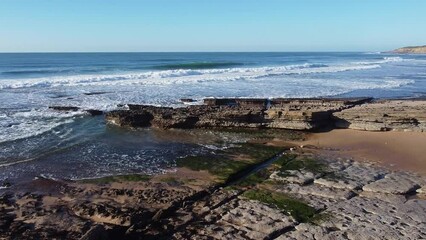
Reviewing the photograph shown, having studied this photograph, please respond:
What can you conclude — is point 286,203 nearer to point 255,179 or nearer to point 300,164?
point 255,179

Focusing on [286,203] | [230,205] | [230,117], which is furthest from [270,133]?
[230,205]

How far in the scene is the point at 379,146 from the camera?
1667cm

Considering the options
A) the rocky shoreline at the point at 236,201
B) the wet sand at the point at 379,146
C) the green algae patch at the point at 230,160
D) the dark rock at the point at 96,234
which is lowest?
the wet sand at the point at 379,146

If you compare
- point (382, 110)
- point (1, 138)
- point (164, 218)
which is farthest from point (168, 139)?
point (382, 110)

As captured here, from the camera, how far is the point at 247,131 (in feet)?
64.2

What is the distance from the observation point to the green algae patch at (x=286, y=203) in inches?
393

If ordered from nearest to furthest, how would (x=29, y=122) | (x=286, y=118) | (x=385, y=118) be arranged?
(x=385, y=118) → (x=286, y=118) → (x=29, y=122)

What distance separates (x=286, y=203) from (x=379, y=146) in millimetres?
7546

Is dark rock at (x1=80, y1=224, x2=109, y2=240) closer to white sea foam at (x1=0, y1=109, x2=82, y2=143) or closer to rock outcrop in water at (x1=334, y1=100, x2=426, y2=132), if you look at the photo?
white sea foam at (x1=0, y1=109, x2=82, y2=143)

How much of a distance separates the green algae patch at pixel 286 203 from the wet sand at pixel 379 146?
4.79 m

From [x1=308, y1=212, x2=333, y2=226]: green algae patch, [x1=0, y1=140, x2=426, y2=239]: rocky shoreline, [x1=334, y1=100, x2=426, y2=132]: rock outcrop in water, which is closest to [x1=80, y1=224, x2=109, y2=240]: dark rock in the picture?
[x1=0, y1=140, x2=426, y2=239]: rocky shoreline

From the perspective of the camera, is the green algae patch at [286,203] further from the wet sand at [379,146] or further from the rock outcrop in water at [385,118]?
the rock outcrop in water at [385,118]

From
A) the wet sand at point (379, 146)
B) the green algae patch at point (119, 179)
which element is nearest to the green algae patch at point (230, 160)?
the green algae patch at point (119, 179)

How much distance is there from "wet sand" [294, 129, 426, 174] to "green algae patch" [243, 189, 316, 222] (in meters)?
4.79
